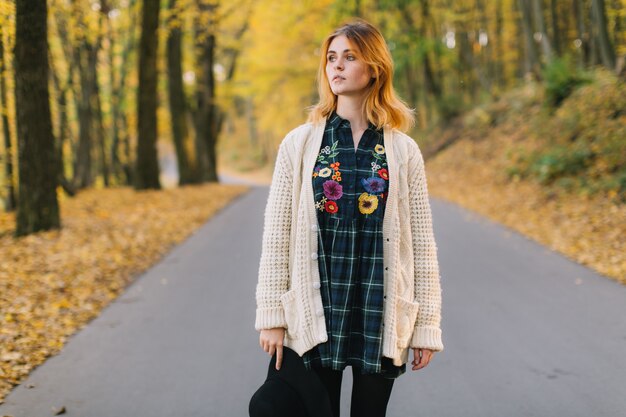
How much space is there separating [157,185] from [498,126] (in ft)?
43.8

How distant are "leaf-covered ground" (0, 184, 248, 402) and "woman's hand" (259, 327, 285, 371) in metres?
2.96

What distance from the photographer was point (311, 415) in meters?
2.38

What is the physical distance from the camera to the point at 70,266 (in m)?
8.46

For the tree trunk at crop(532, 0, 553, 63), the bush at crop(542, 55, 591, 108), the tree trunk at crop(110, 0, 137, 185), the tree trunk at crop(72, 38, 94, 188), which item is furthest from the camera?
the tree trunk at crop(110, 0, 137, 185)

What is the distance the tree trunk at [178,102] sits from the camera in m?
Result: 21.6

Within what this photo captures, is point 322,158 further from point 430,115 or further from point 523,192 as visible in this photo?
point 430,115

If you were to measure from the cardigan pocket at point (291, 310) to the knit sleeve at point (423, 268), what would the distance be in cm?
50

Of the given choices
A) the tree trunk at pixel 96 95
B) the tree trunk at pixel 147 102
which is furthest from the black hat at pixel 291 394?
the tree trunk at pixel 96 95

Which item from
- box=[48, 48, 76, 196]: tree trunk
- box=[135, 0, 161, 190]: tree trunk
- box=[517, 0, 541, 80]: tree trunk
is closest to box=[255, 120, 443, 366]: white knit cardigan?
box=[135, 0, 161, 190]: tree trunk

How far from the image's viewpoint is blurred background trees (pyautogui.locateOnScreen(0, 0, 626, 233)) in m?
11.8

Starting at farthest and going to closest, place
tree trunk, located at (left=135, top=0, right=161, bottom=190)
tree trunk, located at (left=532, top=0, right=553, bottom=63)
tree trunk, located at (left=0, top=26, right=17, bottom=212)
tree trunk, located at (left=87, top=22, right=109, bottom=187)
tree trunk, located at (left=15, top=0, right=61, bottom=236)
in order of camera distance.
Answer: tree trunk, located at (left=87, top=22, right=109, bottom=187), tree trunk, located at (left=532, top=0, right=553, bottom=63), tree trunk, located at (left=135, top=0, right=161, bottom=190), tree trunk, located at (left=0, top=26, right=17, bottom=212), tree trunk, located at (left=15, top=0, right=61, bottom=236)

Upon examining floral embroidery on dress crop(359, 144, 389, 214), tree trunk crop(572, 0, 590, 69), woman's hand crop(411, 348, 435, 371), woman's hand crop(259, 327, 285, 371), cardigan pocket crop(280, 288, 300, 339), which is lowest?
woman's hand crop(411, 348, 435, 371)

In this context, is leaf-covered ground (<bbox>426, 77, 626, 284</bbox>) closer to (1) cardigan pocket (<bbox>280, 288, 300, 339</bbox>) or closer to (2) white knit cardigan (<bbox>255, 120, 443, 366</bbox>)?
(2) white knit cardigan (<bbox>255, 120, 443, 366</bbox>)

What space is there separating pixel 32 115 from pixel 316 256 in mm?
8961
